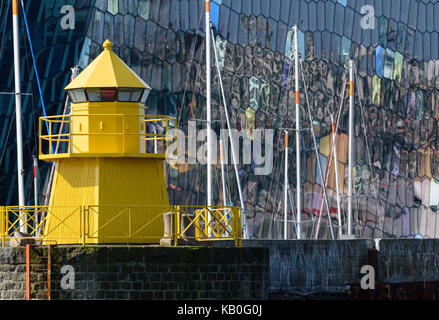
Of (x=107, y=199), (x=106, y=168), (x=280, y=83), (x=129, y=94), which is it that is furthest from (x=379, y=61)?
(x=107, y=199)

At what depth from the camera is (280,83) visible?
62.3m

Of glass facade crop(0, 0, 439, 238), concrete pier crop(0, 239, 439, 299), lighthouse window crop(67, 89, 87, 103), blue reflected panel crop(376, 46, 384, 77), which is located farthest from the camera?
blue reflected panel crop(376, 46, 384, 77)

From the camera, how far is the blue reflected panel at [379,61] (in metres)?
66.8

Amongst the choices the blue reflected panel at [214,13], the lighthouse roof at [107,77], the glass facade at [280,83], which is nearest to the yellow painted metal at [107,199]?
the lighthouse roof at [107,77]

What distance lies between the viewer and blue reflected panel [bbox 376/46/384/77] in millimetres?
66812

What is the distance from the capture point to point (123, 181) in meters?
27.4

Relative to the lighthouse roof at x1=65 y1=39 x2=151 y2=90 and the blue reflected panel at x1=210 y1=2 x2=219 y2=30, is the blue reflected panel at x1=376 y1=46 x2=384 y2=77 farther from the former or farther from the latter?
the lighthouse roof at x1=65 y1=39 x2=151 y2=90

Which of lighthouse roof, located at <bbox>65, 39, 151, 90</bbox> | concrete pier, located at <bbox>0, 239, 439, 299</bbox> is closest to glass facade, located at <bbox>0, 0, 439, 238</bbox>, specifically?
lighthouse roof, located at <bbox>65, 39, 151, 90</bbox>

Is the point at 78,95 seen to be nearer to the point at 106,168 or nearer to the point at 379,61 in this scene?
the point at 106,168

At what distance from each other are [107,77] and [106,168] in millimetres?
1749

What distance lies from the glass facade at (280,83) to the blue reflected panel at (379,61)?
0.31 ft

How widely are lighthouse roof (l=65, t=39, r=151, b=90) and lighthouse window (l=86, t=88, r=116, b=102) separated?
0.10 m
